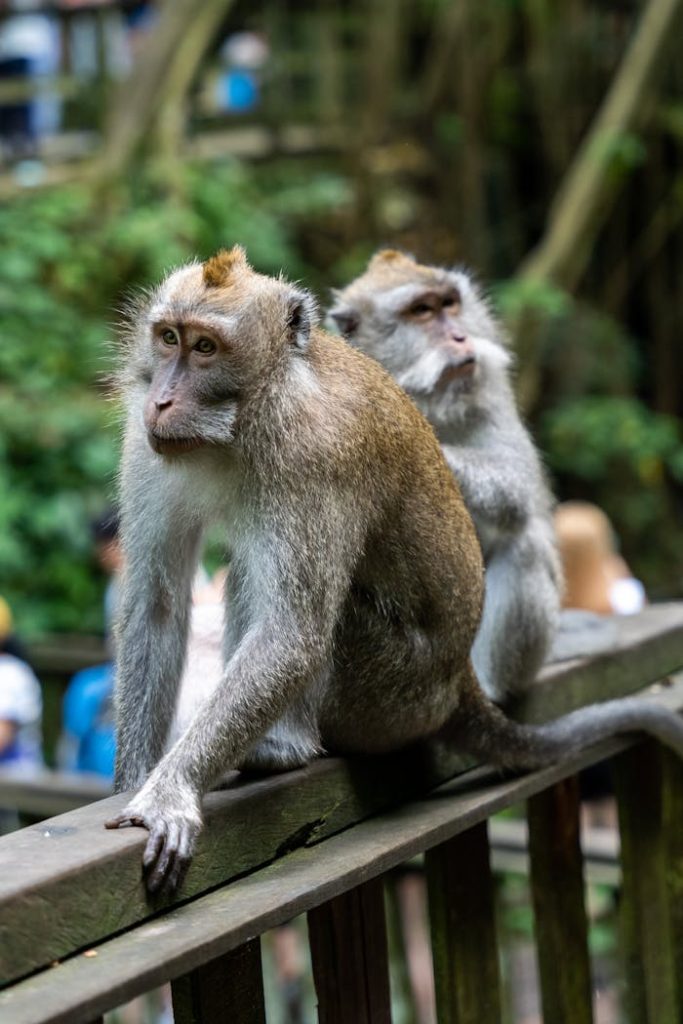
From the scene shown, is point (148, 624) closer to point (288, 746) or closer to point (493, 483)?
point (288, 746)

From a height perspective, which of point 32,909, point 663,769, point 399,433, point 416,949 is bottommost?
point 416,949

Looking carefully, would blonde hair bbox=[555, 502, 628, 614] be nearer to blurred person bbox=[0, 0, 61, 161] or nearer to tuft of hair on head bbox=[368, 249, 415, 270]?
tuft of hair on head bbox=[368, 249, 415, 270]

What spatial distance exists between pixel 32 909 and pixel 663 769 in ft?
6.40

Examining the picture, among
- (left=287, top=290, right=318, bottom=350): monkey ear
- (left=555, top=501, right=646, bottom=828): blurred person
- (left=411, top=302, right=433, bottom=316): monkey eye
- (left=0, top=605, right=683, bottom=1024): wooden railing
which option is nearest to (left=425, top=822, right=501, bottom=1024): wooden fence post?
(left=0, top=605, right=683, bottom=1024): wooden railing

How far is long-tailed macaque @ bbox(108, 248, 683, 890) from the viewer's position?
2445mm

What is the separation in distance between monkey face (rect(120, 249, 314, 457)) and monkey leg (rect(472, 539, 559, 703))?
115 centimetres

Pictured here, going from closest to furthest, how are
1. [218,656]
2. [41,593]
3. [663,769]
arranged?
[218,656], [663,769], [41,593]

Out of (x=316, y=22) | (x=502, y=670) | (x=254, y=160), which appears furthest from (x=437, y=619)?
(x=316, y=22)

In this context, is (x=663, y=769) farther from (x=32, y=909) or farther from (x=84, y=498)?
(x=84, y=498)

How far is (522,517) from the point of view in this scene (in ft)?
12.1

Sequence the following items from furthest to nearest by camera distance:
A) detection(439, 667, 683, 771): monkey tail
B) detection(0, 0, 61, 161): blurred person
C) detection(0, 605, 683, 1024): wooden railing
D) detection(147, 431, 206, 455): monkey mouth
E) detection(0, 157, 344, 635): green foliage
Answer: detection(0, 0, 61, 161): blurred person, detection(0, 157, 344, 635): green foliage, detection(439, 667, 683, 771): monkey tail, detection(147, 431, 206, 455): monkey mouth, detection(0, 605, 683, 1024): wooden railing

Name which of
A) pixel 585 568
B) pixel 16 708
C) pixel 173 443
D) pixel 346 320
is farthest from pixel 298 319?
pixel 16 708

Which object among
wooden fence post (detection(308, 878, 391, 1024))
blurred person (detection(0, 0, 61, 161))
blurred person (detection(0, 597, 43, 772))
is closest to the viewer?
wooden fence post (detection(308, 878, 391, 1024))

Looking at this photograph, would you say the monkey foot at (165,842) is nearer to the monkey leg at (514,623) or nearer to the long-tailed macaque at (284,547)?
the long-tailed macaque at (284,547)
